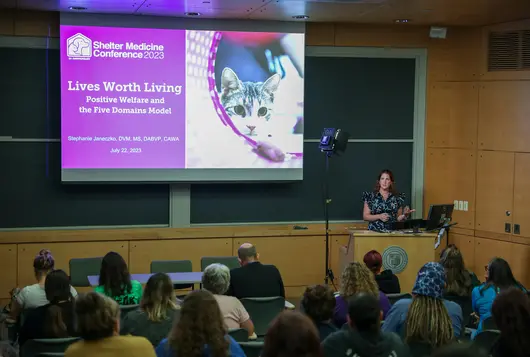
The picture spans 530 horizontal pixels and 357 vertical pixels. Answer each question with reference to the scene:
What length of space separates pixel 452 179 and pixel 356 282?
17.4 ft

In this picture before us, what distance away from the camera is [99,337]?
11.4 feet

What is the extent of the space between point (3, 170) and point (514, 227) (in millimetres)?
6220

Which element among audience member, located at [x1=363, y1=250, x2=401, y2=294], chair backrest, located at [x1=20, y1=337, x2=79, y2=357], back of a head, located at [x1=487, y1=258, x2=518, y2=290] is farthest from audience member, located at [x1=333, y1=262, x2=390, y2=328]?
chair backrest, located at [x1=20, y1=337, x2=79, y2=357]

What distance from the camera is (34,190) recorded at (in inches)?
351

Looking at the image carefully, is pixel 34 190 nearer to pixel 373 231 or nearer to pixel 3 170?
pixel 3 170

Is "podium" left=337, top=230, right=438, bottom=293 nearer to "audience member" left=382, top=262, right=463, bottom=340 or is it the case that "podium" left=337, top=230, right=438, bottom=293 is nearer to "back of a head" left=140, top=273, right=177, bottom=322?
"audience member" left=382, top=262, right=463, bottom=340

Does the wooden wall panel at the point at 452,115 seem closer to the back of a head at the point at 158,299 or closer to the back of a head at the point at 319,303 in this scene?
the back of a head at the point at 319,303

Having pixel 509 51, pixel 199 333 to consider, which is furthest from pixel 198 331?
pixel 509 51

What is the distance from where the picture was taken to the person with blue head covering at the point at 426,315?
13.1ft

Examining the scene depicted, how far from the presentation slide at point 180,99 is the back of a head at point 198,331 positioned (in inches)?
221

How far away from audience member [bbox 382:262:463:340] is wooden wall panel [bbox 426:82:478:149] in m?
5.74

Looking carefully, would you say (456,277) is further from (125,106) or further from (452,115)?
(125,106)

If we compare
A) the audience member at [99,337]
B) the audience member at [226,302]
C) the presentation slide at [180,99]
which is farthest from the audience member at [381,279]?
the presentation slide at [180,99]

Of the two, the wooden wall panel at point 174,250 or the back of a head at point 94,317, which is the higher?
the back of a head at point 94,317
